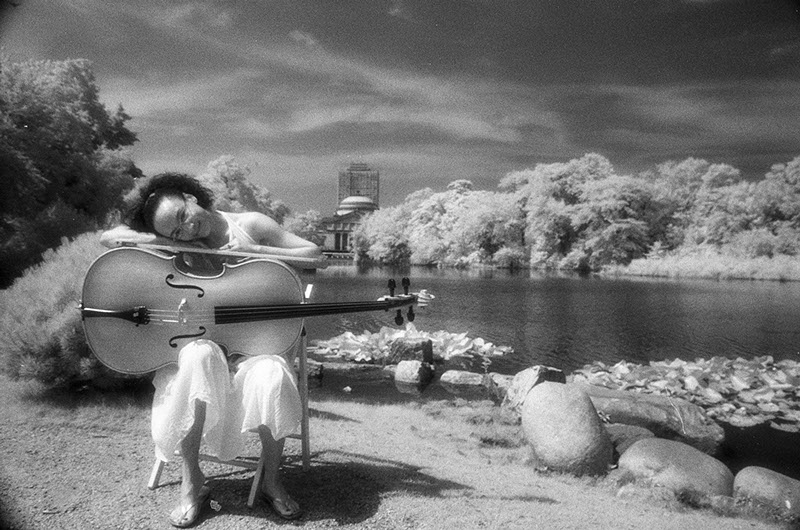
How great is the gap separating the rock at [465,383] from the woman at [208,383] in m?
5.43

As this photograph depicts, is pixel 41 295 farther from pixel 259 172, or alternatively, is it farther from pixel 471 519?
pixel 471 519

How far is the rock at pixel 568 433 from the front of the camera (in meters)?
3.73

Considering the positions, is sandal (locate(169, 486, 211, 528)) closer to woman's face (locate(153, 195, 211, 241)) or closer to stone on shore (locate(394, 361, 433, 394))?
woman's face (locate(153, 195, 211, 241))

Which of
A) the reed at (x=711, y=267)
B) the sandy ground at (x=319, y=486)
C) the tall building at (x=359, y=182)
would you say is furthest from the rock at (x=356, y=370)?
the reed at (x=711, y=267)

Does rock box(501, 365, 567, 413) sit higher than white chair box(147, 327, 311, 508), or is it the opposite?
white chair box(147, 327, 311, 508)

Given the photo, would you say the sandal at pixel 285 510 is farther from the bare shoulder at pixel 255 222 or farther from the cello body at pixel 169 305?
the bare shoulder at pixel 255 222

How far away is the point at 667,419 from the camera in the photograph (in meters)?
5.33

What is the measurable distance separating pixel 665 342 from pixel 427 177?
6.33 metres

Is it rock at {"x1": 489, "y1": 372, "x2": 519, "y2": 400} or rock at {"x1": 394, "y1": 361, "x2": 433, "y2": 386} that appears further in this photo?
rock at {"x1": 394, "y1": 361, "x2": 433, "y2": 386}

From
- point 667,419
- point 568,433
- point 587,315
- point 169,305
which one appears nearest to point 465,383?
point 667,419

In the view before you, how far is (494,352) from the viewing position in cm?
975

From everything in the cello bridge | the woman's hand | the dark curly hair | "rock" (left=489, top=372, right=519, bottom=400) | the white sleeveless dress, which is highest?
the dark curly hair

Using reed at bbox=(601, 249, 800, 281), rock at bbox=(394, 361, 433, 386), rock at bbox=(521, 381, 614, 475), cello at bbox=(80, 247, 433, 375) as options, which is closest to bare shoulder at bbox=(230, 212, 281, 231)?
cello at bbox=(80, 247, 433, 375)

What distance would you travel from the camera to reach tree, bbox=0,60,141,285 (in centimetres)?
550
